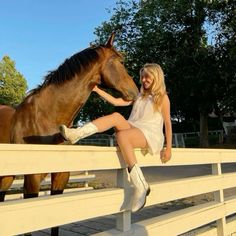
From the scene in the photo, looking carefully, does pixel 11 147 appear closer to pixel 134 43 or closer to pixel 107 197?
pixel 107 197

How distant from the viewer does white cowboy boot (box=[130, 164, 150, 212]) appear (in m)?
2.83

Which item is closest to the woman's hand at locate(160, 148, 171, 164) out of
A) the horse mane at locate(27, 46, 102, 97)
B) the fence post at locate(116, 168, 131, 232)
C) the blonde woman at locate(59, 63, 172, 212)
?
the blonde woman at locate(59, 63, 172, 212)

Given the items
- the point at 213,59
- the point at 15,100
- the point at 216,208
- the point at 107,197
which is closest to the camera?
the point at 107,197

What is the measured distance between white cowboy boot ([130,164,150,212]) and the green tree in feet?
138

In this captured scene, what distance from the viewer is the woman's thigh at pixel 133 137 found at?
9.86ft

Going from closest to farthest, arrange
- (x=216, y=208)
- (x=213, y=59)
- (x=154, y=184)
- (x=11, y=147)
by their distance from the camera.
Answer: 1. (x=11, y=147)
2. (x=154, y=184)
3. (x=216, y=208)
4. (x=213, y=59)

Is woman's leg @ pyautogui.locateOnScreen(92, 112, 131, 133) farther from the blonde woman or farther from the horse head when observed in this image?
the horse head

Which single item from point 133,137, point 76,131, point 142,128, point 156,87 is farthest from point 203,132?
point 76,131

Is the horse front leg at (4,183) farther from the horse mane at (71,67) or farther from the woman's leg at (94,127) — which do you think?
the woman's leg at (94,127)

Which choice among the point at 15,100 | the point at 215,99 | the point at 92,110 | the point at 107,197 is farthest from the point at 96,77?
the point at 15,100

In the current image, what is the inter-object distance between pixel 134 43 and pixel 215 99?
647 cm

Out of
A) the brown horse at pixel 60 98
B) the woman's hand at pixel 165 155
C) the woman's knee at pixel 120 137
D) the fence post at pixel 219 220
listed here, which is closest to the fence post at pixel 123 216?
the woman's knee at pixel 120 137

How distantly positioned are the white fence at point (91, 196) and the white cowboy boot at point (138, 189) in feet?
0.34

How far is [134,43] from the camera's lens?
24.6 meters
